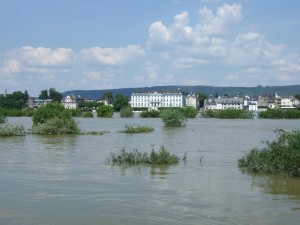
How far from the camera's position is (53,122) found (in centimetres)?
5031

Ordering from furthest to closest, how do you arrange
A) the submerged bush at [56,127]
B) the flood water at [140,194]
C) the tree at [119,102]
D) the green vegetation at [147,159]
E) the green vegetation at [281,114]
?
the tree at [119,102] < the green vegetation at [281,114] < the submerged bush at [56,127] < the green vegetation at [147,159] < the flood water at [140,194]

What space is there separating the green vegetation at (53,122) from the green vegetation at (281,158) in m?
31.4

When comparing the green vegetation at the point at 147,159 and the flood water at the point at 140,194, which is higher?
the green vegetation at the point at 147,159

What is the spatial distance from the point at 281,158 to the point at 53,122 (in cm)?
3401

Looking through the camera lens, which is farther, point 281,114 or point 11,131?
point 281,114

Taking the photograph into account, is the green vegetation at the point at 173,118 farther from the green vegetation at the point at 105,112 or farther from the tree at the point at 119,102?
the tree at the point at 119,102

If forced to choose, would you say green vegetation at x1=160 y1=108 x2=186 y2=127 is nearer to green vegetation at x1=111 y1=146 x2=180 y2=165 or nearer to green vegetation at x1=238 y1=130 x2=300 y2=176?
green vegetation at x1=111 y1=146 x2=180 y2=165

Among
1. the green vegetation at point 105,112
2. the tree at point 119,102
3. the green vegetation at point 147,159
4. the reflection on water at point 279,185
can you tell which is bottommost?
the reflection on water at point 279,185

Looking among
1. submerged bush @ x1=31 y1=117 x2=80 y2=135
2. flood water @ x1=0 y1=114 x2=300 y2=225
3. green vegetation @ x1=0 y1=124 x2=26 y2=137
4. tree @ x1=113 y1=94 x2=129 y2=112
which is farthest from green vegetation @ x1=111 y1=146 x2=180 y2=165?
tree @ x1=113 y1=94 x2=129 y2=112

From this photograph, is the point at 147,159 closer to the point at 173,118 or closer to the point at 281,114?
the point at 173,118

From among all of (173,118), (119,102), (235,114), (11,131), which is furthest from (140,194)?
(119,102)

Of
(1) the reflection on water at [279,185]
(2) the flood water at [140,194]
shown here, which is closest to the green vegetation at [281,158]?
(1) the reflection on water at [279,185]

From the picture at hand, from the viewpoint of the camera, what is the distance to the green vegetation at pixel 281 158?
64.2 ft

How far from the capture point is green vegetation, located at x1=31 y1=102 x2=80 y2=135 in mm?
49719
